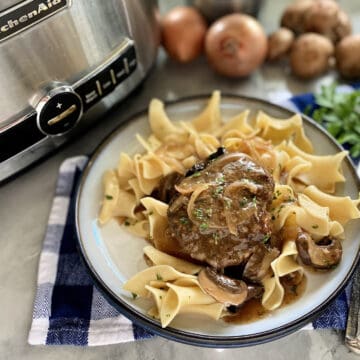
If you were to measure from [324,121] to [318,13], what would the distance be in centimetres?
58

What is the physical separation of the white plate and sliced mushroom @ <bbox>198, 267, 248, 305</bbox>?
7 cm

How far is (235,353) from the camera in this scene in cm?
145

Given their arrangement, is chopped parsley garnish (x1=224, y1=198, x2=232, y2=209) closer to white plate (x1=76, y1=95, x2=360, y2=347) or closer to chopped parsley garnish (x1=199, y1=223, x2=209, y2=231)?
chopped parsley garnish (x1=199, y1=223, x2=209, y2=231)

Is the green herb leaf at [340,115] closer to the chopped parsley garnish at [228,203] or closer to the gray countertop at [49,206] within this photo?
the gray countertop at [49,206]

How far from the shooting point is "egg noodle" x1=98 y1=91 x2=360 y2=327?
1.42m

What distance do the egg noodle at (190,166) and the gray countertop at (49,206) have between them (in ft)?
0.51

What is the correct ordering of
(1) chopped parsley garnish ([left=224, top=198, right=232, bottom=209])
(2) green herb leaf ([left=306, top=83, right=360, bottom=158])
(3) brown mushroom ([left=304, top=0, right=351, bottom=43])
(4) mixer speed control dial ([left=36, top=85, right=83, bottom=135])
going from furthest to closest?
(3) brown mushroom ([left=304, top=0, right=351, bottom=43]) → (2) green herb leaf ([left=306, top=83, right=360, bottom=158]) → (4) mixer speed control dial ([left=36, top=85, right=83, bottom=135]) → (1) chopped parsley garnish ([left=224, top=198, right=232, bottom=209])

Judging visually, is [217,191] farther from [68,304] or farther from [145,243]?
[68,304]

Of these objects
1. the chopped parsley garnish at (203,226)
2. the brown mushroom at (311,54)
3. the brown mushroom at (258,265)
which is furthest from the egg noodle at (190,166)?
the brown mushroom at (311,54)

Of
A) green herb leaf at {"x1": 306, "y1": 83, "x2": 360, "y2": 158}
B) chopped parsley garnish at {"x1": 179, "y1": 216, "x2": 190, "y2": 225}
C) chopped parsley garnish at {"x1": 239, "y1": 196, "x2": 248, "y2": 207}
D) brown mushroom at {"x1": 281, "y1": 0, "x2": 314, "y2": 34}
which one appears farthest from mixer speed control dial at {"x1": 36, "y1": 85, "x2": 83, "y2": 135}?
brown mushroom at {"x1": 281, "y1": 0, "x2": 314, "y2": 34}

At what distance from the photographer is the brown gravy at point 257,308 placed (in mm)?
1385

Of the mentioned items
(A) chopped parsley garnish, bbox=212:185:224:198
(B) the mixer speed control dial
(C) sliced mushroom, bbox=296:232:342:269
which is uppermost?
(B) the mixer speed control dial

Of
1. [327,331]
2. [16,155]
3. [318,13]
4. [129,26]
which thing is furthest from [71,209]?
[318,13]

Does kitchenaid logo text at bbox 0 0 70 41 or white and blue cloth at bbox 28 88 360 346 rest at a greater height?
kitchenaid logo text at bbox 0 0 70 41
